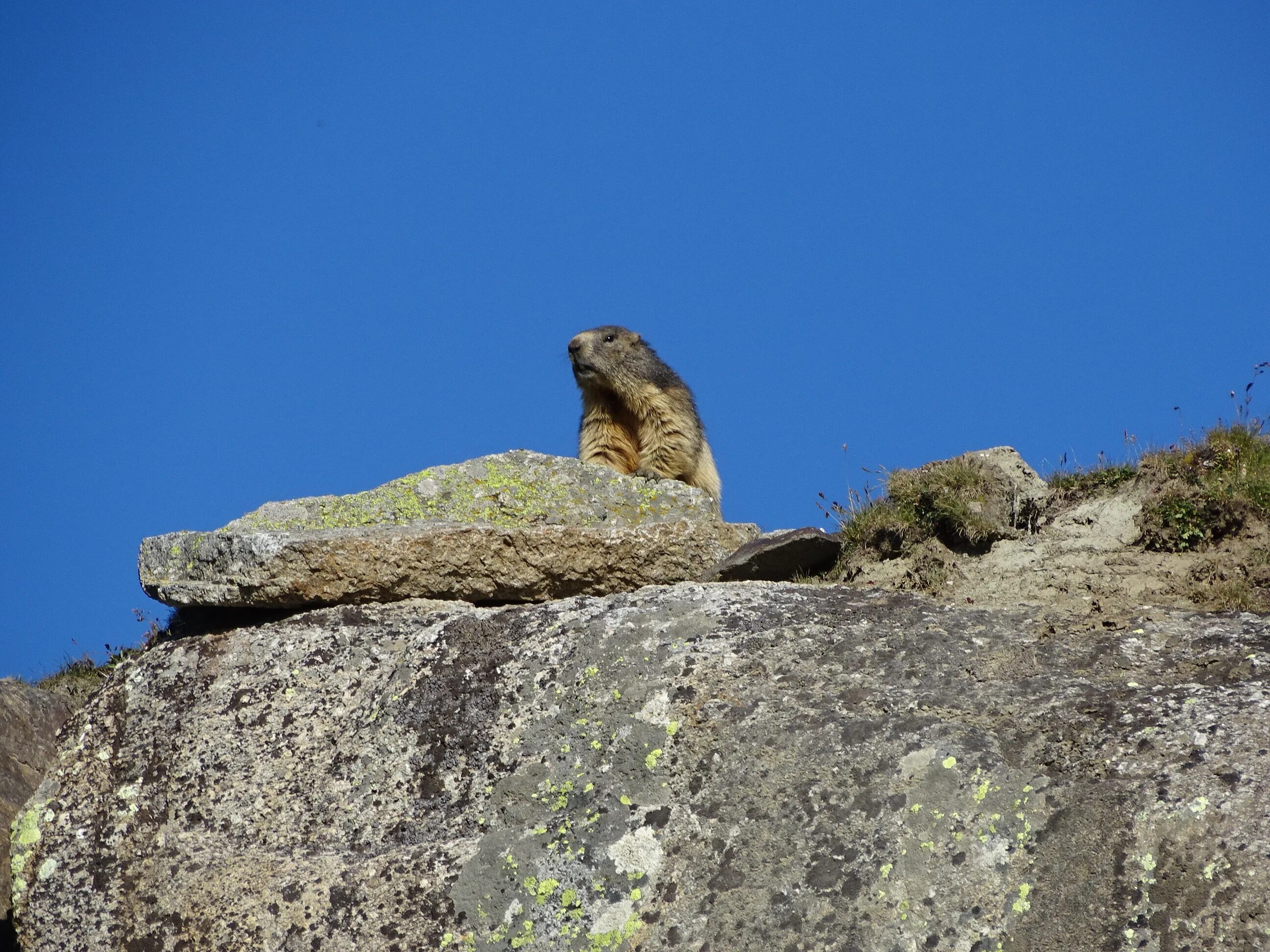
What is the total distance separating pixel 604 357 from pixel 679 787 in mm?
8488

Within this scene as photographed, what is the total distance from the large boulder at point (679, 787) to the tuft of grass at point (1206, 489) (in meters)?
1.59

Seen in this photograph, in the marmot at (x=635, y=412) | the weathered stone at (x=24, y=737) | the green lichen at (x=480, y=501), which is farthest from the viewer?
the marmot at (x=635, y=412)

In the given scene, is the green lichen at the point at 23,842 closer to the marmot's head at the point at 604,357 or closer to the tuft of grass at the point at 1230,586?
the tuft of grass at the point at 1230,586

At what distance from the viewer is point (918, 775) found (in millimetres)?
5020

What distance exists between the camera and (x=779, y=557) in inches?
310

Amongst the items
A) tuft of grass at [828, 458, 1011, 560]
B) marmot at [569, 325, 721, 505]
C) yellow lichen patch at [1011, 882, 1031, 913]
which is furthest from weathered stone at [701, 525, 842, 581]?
marmot at [569, 325, 721, 505]

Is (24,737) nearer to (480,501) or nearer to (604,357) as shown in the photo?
(480,501)

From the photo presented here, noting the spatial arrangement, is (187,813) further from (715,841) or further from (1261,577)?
(1261,577)

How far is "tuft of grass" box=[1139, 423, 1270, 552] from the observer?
7066 millimetres

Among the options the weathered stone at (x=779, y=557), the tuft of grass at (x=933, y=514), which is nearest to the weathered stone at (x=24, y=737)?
the weathered stone at (x=779, y=557)

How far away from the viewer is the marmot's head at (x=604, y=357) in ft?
43.8

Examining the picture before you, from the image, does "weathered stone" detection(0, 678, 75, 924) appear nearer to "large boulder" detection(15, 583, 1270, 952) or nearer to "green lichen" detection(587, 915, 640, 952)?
"large boulder" detection(15, 583, 1270, 952)

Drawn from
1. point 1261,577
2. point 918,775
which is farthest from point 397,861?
point 1261,577

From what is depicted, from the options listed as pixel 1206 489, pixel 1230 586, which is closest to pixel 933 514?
pixel 1206 489
